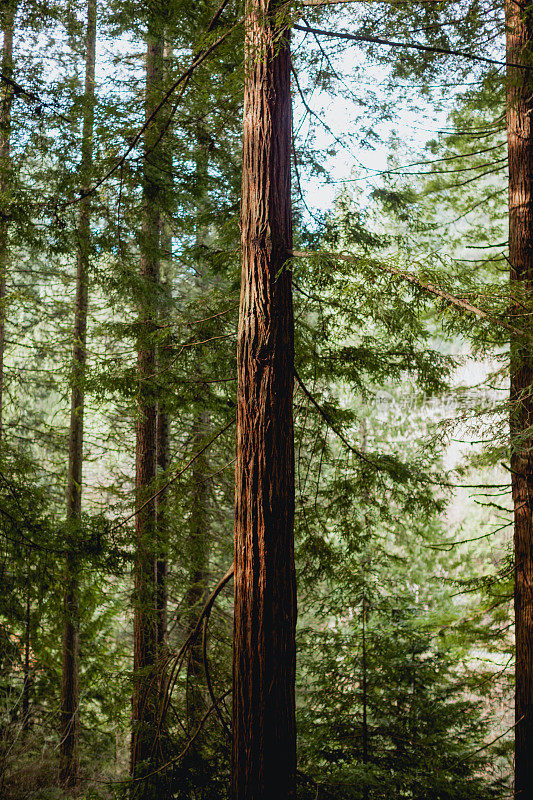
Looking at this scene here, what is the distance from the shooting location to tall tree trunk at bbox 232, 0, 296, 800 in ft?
10.9

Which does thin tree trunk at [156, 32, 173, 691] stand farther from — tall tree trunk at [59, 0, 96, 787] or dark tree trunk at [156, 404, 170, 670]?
tall tree trunk at [59, 0, 96, 787]

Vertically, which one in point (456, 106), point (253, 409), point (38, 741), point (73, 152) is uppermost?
point (456, 106)

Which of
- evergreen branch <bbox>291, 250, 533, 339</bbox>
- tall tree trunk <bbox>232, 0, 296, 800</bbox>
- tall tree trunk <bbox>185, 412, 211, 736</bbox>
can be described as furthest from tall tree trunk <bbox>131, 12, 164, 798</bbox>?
evergreen branch <bbox>291, 250, 533, 339</bbox>

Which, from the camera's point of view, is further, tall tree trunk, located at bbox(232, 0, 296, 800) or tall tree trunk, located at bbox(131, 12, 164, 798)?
tall tree trunk, located at bbox(131, 12, 164, 798)

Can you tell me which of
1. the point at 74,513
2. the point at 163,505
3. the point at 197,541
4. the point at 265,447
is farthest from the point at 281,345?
the point at 74,513

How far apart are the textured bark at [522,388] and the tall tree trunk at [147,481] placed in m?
3.12

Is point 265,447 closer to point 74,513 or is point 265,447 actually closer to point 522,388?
point 522,388

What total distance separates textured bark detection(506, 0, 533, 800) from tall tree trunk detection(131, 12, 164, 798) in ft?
10.2

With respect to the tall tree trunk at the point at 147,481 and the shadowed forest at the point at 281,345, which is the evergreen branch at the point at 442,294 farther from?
the tall tree trunk at the point at 147,481

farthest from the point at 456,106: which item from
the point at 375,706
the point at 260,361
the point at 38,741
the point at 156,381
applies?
the point at 38,741

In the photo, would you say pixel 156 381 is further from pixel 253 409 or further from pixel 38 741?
pixel 38 741

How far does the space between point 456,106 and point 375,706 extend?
7.60 metres

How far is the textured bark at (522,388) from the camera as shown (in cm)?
489

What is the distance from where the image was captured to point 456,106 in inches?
306
